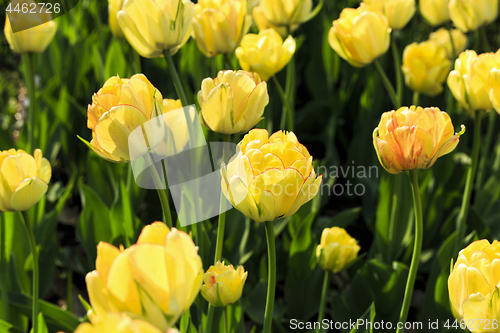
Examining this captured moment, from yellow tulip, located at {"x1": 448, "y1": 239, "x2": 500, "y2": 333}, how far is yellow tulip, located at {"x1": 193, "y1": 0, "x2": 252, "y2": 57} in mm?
584

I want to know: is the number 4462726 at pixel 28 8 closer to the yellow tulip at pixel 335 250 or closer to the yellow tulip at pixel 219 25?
the yellow tulip at pixel 219 25

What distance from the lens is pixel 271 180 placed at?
477 millimetres

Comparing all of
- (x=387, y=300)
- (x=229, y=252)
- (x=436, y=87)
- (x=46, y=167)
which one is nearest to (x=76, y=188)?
(x=229, y=252)

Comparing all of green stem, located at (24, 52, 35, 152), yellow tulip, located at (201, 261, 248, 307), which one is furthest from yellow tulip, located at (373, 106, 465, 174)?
green stem, located at (24, 52, 35, 152)

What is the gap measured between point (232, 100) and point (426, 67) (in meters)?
0.80

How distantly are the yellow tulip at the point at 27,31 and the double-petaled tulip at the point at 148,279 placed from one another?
3.01ft

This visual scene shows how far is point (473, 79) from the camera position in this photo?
2.58 feet

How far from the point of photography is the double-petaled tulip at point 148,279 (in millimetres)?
320

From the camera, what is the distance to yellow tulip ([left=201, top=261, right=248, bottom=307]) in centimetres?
57

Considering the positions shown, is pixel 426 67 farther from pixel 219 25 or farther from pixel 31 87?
pixel 31 87

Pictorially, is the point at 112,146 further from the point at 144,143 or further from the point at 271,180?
the point at 271,180

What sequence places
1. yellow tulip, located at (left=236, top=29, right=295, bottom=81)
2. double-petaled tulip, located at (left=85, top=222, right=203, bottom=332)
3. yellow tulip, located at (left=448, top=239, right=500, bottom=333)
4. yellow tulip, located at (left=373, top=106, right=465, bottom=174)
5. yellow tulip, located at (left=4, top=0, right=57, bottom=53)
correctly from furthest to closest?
1. yellow tulip, located at (left=4, top=0, right=57, bottom=53)
2. yellow tulip, located at (left=236, top=29, right=295, bottom=81)
3. yellow tulip, located at (left=373, top=106, right=465, bottom=174)
4. yellow tulip, located at (left=448, top=239, right=500, bottom=333)
5. double-petaled tulip, located at (left=85, top=222, right=203, bottom=332)

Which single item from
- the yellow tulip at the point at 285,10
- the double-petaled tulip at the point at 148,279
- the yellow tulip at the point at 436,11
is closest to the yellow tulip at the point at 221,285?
the double-petaled tulip at the point at 148,279

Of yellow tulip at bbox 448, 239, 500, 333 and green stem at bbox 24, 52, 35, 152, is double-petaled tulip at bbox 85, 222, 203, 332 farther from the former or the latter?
green stem at bbox 24, 52, 35, 152
